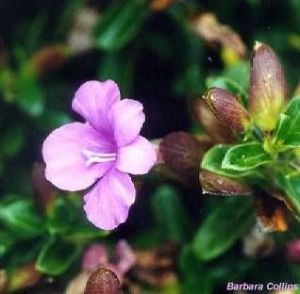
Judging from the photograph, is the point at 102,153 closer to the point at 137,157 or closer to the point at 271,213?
the point at 137,157

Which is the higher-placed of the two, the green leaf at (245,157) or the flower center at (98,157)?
the green leaf at (245,157)

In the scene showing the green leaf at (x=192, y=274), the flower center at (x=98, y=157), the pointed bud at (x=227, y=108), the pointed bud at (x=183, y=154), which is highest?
the pointed bud at (x=227, y=108)

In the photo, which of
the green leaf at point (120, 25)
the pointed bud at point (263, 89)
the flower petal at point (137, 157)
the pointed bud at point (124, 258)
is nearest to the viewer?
the flower petal at point (137, 157)

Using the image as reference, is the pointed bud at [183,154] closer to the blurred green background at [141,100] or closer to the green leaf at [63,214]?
the blurred green background at [141,100]

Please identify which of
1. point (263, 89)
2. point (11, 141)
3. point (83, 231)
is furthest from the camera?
Result: point (11, 141)

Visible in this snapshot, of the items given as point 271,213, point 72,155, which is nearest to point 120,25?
point 72,155

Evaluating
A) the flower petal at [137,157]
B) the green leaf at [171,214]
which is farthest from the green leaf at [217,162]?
the green leaf at [171,214]

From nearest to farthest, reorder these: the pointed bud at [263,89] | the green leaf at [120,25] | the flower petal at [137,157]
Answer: the flower petal at [137,157], the pointed bud at [263,89], the green leaf at [120,25]

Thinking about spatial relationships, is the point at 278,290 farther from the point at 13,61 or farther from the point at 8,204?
the point at 13,61

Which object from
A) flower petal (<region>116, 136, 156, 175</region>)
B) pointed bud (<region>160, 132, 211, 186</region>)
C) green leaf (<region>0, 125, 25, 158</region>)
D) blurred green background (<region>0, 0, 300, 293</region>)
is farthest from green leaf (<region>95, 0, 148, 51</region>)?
flower petal (<region>116, 136, 156, 175</region>)
